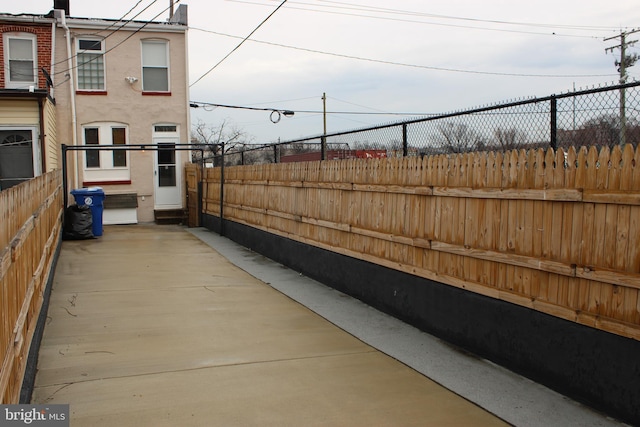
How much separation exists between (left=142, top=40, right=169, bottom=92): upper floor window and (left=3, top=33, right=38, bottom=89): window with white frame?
3383 mm

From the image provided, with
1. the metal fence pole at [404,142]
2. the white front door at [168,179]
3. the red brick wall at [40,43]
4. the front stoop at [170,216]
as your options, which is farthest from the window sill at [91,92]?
the metal fence pole at [404,142]

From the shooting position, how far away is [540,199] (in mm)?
4945

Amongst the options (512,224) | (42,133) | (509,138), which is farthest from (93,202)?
(512,224)

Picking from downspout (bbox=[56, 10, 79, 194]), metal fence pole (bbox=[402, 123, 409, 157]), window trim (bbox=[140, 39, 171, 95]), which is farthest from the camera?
window trim (bbox=[140, 39, 171, 95])

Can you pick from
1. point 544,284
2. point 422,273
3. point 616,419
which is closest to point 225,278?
point 422,273

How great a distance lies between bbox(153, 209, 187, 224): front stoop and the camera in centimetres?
2002

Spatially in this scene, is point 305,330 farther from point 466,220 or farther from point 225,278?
point 225,278

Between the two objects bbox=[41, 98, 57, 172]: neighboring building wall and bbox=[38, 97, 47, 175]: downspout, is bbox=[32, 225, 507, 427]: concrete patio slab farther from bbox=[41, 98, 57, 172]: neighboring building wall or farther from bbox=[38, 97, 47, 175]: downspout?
bbox=[41, 98, 57, 172]: neighboring building wall

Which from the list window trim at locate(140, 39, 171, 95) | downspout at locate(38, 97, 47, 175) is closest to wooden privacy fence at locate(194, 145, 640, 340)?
downspout at locate(38, 97, 47, 175)

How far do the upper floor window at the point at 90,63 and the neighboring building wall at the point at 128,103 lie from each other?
0.14 m

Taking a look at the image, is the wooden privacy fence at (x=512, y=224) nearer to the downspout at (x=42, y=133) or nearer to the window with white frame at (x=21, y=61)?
the downspout at (x=42, y=133)

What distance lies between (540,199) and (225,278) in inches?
243

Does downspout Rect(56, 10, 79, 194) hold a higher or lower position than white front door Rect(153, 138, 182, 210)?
higher

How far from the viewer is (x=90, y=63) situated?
1920 cm
